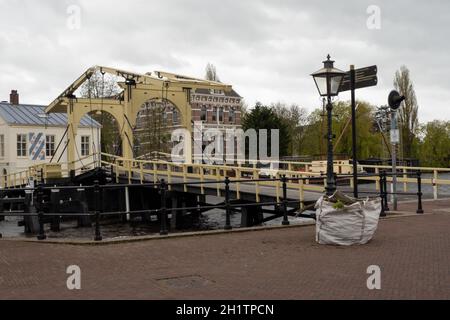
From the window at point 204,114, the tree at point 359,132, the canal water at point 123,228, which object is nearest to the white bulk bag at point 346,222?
the canal water at point 123,228

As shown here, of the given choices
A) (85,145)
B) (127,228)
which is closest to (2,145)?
(85,145)

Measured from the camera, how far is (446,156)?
207ft

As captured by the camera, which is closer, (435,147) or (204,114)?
(435,147)

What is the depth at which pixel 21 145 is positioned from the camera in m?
44.4

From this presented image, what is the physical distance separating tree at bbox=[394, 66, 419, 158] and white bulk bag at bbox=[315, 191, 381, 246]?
52964mm

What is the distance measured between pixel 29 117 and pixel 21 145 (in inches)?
110

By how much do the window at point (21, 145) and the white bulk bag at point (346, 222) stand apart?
39.7 metres

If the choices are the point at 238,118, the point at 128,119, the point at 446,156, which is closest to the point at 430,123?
the point at 446,156

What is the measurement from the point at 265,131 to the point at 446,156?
1007 inches

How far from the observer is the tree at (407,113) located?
59.7 meters

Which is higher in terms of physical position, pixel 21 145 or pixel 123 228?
pixel 21 145

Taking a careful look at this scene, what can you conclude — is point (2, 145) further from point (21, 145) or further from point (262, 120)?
point (262, 120)

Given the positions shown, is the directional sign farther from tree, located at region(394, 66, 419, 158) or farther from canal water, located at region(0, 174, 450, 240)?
tree, located at region(394, 66, 419, 158)

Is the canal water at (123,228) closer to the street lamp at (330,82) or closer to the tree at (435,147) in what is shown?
the street lamp at (330,82)
